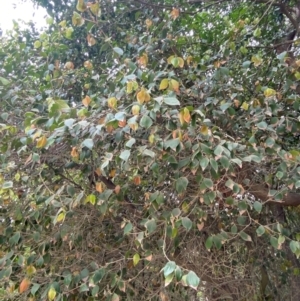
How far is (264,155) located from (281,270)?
44.6 inches

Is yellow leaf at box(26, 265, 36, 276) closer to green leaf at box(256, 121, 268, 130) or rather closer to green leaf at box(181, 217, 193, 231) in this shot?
green leaf at box(181, 217, 193, 231)

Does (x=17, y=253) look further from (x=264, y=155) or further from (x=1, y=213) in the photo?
(x=264, y=155)

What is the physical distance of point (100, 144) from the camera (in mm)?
1592

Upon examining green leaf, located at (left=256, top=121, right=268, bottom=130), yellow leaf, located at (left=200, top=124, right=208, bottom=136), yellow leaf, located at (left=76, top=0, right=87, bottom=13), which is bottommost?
green leaf, located at (left=256, top=121, right=268, bottom=130)

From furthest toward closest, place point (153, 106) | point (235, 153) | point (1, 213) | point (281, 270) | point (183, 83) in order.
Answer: point (281, 270)
point (183, 83)
point (1, 213)
point (235, 153)
point (153, 106)

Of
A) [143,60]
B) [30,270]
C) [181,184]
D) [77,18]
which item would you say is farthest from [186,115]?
[30,270]

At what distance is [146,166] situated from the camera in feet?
5.06

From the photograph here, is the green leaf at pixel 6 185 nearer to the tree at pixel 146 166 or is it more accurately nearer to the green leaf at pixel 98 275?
the tree at pixel 146 166

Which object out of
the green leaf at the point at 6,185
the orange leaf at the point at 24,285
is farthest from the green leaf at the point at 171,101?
the orange leaf at the point at 24,285

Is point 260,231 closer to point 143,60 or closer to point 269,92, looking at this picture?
point 269,92

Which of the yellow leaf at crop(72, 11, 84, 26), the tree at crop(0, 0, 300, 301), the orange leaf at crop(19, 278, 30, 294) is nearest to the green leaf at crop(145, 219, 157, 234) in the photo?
the tree at crop(0, 0, 300, 301)

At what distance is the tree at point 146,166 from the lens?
1.45m

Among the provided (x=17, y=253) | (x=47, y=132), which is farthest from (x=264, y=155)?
(x=17, y=253)

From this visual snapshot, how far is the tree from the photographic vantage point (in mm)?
1453
